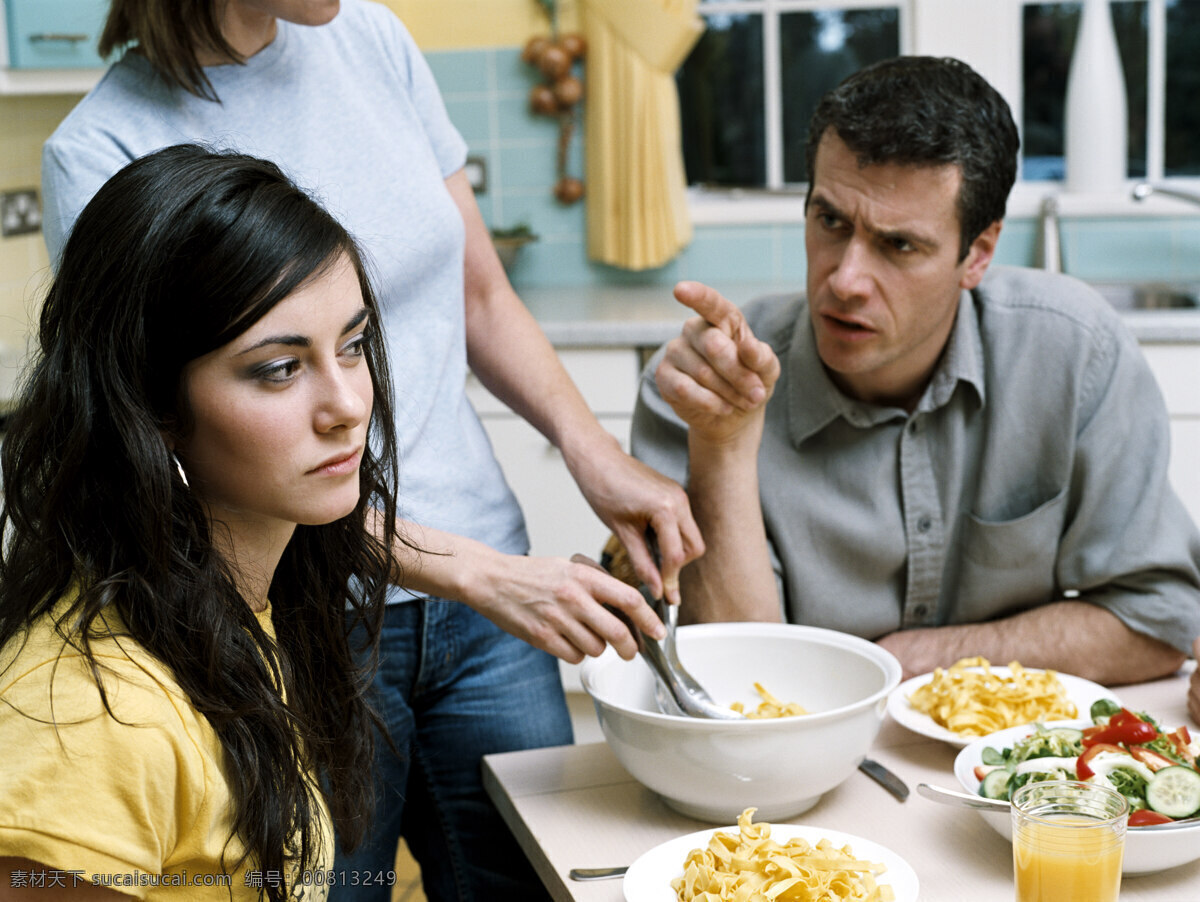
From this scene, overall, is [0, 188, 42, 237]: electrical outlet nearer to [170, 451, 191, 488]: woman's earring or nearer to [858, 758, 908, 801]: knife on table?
[170, 451, 191, 488]: woman's earring

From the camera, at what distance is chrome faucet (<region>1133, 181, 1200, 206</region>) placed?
263cm

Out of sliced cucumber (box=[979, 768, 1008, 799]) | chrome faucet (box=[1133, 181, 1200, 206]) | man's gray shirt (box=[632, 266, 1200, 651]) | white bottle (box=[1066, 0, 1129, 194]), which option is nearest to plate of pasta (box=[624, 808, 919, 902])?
sliced cucumber (box=[979, 768, 1008, 799])

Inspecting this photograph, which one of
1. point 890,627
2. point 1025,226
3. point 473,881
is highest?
point 1025,226

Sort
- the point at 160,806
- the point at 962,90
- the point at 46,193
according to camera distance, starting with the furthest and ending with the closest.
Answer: the point at 962,90, the point at 46,193, the point at 160,806

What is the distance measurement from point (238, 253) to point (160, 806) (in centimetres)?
37

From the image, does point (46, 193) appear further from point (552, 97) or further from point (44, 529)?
point (552, 97)

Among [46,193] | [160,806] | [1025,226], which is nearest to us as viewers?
[160,806]

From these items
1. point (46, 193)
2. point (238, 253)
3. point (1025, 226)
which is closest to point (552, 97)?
point (1025, 226)

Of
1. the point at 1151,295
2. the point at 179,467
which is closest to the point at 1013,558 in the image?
the point at 179,467

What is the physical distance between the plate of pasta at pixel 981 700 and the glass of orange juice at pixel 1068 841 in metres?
0.25

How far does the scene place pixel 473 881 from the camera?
1462mm

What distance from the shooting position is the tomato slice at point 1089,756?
1.01 m

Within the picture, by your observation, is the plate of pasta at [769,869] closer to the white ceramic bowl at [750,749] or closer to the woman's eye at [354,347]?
the white ceramic bowl at [750,749]

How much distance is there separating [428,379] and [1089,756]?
0.76 metres
